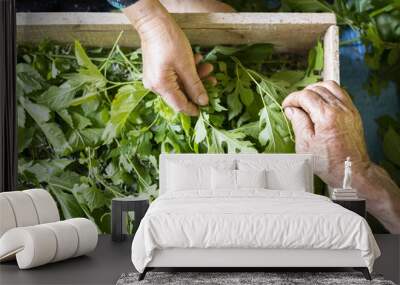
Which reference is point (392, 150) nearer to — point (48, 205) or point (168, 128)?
point (168, 128)

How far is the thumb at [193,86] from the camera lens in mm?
4488

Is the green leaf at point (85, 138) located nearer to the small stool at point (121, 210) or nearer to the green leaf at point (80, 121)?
the green leaf at point (80, 121)

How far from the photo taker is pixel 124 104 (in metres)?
4.60

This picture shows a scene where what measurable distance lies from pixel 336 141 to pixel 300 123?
273 millimetres

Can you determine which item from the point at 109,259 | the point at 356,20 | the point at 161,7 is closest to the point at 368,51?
the point at 356,20

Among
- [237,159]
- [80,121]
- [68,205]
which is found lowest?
[68,205]

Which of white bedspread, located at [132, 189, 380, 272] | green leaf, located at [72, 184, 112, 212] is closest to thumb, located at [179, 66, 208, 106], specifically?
green leaf, located at [72, 184, 112, 212]

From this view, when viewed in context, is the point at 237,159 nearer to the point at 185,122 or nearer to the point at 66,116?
the point at 185,122

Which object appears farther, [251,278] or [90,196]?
[90,196]

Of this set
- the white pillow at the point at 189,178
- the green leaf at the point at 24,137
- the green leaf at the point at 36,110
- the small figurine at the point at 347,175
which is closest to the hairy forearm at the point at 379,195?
the small figurine at the point at 347,175

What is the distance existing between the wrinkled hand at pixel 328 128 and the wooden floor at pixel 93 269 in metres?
0.65

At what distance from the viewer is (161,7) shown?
4.42 m

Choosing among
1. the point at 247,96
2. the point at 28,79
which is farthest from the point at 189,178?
the point at 28,79

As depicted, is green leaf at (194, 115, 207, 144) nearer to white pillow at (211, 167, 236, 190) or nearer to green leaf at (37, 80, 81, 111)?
white pillow at (211, 167, 236, 190)
